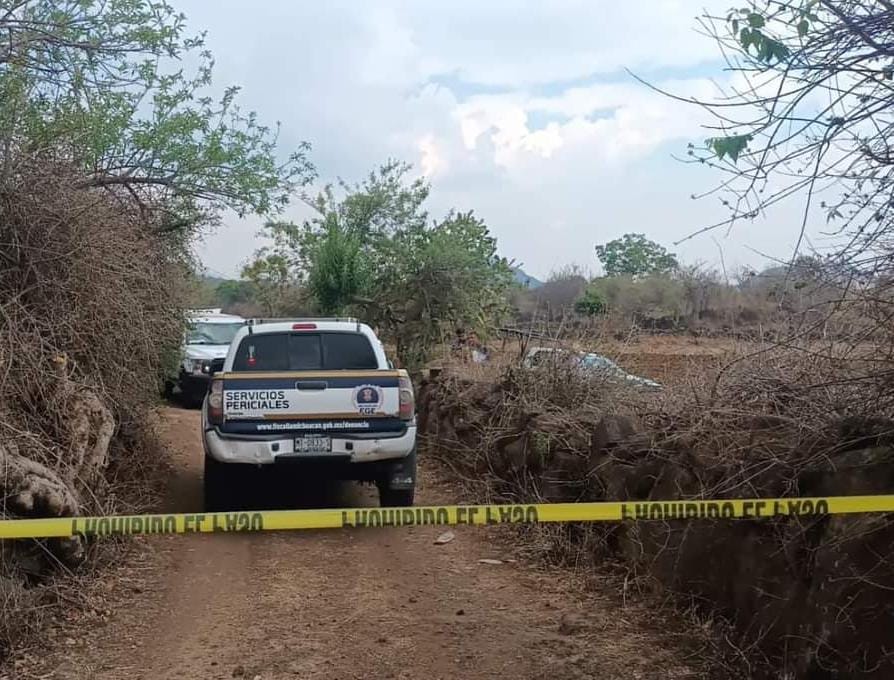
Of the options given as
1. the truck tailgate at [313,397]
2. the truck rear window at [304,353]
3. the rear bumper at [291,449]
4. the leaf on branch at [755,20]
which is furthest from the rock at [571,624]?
the truck rear window at [304,353]

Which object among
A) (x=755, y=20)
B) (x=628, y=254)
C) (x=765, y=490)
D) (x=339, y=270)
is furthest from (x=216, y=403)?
(x=628, y=254)

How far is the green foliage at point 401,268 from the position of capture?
1742 centimetres

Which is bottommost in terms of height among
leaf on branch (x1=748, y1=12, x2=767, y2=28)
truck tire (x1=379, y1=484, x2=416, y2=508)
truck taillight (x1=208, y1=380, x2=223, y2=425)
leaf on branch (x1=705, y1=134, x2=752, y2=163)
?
truck tire (x1=379, y1=484, x2=416, y2=508)

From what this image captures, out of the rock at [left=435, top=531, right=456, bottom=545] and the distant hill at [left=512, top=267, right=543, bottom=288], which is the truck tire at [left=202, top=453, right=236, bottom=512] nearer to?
the rock at [left=435, top=531, right=456, bottom=545]

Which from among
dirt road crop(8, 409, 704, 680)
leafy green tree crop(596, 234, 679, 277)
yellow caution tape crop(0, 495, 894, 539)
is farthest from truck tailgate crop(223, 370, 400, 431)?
leafy green tree crop(596, 234, 679, 277)

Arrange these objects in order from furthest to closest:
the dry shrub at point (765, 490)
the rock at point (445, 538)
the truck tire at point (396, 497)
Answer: the truck tire at point (396, 497), the rock at point (445, 538), the dry shrub at point (765, 490)

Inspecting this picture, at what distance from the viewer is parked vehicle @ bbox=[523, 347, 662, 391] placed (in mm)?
9383

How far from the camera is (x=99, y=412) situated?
755 cm

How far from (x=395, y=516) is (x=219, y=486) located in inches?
→ 161

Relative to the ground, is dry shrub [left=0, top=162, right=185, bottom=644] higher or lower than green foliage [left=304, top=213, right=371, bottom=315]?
lower

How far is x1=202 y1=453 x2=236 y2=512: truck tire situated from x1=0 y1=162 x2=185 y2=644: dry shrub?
2.60ft

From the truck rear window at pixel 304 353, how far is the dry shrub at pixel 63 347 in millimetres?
1047

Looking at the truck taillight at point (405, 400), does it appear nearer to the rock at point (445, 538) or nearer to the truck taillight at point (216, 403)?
the rock at point (445, 538)

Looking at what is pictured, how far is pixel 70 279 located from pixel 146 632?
331 centimetres
